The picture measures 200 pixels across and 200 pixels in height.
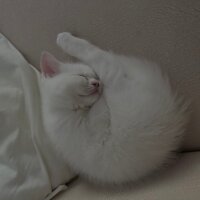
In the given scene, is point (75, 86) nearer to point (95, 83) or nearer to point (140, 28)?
point (95, 83)

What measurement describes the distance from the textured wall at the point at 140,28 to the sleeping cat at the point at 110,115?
0.13ft

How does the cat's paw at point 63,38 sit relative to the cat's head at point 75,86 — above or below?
above

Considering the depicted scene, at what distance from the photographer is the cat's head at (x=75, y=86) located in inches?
38.5

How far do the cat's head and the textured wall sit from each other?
0.10 metres

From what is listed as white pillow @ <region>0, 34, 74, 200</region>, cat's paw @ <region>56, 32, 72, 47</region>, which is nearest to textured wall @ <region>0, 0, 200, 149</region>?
cat's paw @ <region>56, 32, 72, 47</region>

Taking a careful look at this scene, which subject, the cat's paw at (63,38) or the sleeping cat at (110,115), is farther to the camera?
the cat's paw at (63,38)

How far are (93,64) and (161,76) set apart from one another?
0.22 meters

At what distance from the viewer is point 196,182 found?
88 cm

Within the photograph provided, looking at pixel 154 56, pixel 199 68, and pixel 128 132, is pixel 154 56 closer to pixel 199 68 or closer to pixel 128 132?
pixel 199 68

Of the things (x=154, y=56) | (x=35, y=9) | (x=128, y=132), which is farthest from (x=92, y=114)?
(x=35, y=9)

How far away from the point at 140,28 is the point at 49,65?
312 mm

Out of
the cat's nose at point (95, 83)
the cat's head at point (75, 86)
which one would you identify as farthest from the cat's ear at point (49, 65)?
the cat's nose at point (95, 83)

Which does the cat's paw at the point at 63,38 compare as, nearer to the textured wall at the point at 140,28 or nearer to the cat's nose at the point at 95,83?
the textured wall at the point at 140,28

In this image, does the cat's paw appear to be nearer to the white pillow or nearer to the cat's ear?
the cat's ear
